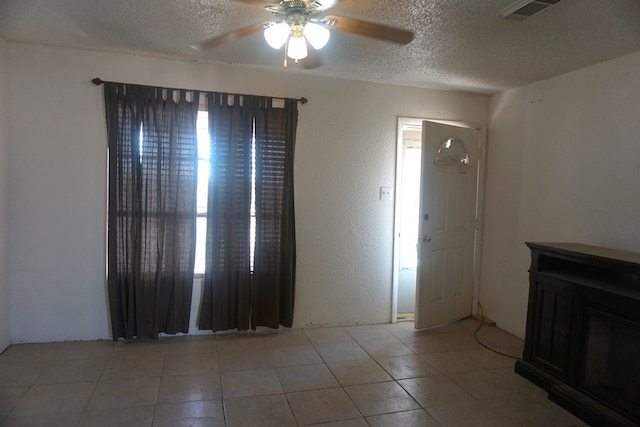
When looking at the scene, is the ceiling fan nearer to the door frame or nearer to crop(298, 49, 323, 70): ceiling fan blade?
crop(298, 49, 323, 70): ceiling fan blade

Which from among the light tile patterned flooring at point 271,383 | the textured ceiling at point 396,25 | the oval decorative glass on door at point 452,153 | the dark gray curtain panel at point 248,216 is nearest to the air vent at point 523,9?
the textured ceiling at point 396,25

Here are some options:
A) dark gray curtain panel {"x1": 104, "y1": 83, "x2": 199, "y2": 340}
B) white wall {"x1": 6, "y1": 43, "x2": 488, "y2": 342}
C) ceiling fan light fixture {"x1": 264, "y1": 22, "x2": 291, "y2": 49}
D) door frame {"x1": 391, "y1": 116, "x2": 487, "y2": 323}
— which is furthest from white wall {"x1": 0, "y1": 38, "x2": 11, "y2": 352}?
door frame {"x1": 391, "y1": 116, "x2": 487, "y2": 323}

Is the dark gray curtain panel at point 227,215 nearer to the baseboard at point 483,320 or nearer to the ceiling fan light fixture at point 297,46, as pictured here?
the ceiling fan light fixture at point 297,46

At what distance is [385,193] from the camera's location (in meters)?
4.02

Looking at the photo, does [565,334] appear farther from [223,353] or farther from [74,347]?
[74,347]

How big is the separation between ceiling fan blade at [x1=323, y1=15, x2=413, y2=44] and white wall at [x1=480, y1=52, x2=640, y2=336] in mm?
2020

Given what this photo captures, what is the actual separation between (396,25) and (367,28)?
685mm

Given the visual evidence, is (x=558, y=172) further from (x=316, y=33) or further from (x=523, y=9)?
(x=316, y=33)

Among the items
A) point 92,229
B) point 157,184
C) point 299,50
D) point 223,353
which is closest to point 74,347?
point 92,229

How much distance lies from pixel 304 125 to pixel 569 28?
2144mm

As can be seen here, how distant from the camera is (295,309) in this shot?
3.84 m

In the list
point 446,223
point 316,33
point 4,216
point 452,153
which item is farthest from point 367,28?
point 4,216

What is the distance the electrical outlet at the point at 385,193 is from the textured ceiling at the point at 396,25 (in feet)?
3.54

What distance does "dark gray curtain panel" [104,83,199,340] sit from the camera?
10.8ft
